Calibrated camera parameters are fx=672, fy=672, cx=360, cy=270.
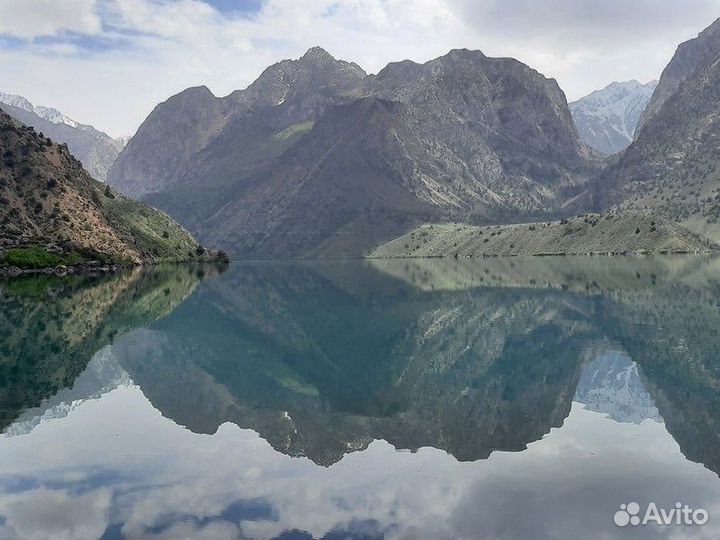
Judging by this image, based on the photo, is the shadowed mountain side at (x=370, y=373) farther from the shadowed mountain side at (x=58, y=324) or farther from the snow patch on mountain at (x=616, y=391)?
the shadowed mountain side at (x=58, y=324)

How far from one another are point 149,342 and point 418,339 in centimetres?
2752

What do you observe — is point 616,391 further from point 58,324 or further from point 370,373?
point 58,324

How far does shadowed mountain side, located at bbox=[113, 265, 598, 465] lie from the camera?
35375mm

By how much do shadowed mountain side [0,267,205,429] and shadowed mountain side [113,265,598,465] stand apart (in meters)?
4.56

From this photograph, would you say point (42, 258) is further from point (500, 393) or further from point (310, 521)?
point (310, 521)

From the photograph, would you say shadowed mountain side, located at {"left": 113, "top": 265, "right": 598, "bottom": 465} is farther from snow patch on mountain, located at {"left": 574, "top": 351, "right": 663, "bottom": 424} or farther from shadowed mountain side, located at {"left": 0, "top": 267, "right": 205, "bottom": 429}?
shadowed mountain side, located at {"left": 0, "top": 267, "right": 205, "bottom": 429}

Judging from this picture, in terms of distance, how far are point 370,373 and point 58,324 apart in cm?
4506

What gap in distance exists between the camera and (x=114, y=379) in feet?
165

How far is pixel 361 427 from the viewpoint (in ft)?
119

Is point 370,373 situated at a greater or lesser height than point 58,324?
greater
